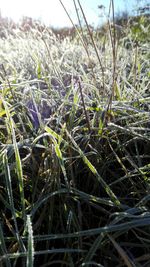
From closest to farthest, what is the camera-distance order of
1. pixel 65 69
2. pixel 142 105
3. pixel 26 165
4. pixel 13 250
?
pixel 13 250 → pixel 26 165 → pixel 142 105 → pixel 65 69

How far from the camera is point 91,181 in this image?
70 cm

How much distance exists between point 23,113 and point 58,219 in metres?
0.27

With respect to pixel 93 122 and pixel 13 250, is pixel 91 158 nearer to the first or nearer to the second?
pixel 93 122

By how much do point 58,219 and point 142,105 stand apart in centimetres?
44

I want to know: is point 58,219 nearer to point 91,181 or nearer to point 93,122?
Answer: point 91,181

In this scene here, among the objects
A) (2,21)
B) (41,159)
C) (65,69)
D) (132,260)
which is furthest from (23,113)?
(2,21)

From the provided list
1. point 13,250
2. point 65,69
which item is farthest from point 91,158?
point 65,69

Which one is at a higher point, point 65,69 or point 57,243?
point 65,69

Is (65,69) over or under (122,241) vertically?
over

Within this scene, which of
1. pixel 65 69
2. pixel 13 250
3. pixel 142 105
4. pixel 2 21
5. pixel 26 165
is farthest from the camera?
pixel 2 21

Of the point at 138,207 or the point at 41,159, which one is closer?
the point at 138,207

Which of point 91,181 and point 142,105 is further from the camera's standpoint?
point 142,105

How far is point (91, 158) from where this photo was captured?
712mm

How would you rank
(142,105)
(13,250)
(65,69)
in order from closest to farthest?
(13,250), (142,105), (65,69)
